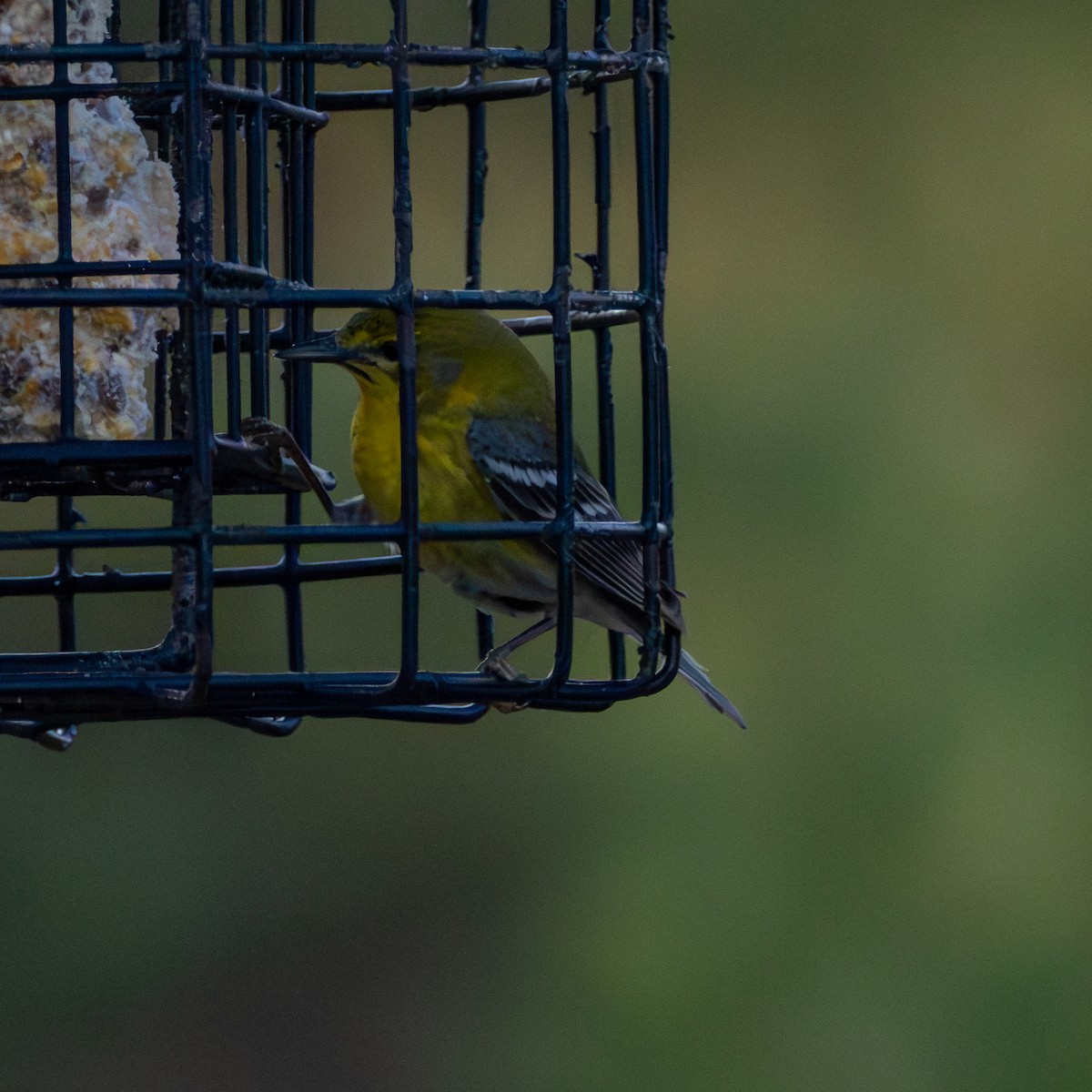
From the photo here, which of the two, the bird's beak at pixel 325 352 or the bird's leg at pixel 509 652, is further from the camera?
the bird's beak at pixel 325 352

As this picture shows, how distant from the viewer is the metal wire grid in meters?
2.57

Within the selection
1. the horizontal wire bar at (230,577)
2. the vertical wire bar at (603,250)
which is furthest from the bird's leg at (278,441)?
the vertical wire bar at (603,250)

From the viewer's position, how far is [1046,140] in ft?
20.4

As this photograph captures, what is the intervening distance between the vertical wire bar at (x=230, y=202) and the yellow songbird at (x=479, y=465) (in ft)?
0.46

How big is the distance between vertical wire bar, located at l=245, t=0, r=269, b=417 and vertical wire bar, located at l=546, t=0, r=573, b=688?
46cm

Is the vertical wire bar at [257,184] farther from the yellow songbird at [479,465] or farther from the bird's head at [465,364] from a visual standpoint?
the bird's head at [465,364]

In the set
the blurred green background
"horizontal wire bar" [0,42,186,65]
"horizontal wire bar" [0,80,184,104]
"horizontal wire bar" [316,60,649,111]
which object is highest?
"horizontal wire bar" [316,60,649,111]

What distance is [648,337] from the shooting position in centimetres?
291

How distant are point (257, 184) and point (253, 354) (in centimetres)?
31

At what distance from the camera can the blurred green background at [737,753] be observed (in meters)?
5.45

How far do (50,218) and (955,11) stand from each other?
4.24 meters

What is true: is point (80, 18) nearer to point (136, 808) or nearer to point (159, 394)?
point (159, 394)

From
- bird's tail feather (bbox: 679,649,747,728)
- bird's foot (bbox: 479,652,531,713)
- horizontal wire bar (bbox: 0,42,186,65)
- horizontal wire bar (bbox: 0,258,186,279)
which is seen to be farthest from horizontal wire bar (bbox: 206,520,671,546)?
bird's tail feather (bbox: 679,649,747,728)

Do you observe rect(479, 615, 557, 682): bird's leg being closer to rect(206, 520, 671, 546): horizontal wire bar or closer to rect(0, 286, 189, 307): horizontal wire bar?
rect(206, 520, 671, 546): horizontal wire bar
